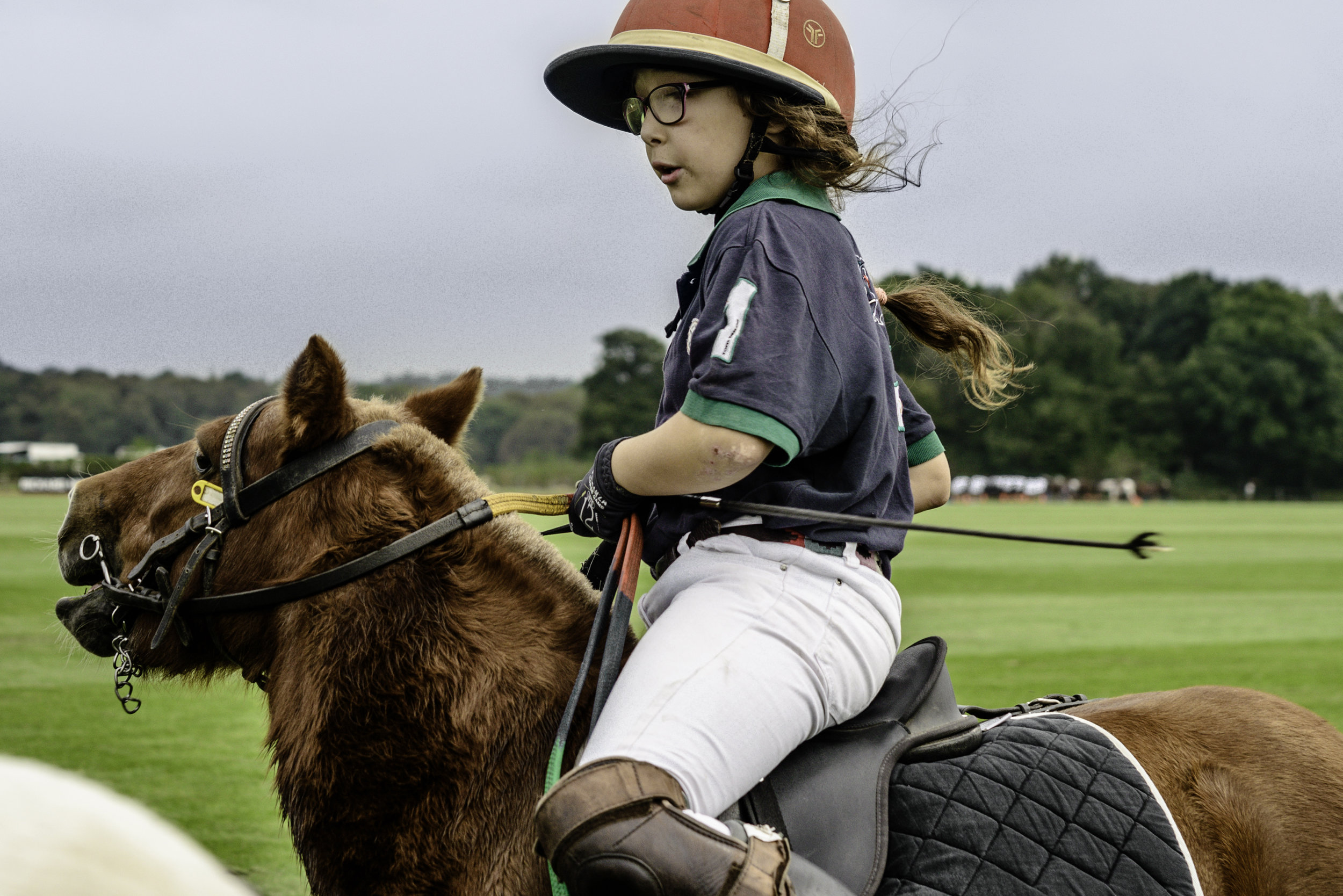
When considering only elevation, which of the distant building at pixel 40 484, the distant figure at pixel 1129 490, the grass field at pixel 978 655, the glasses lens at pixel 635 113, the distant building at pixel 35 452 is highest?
the glasses lens at pixel 635 113

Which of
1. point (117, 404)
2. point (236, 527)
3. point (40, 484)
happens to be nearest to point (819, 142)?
point (236, 527)

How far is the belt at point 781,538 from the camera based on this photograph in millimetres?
2145

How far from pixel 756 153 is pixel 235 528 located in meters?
1.38

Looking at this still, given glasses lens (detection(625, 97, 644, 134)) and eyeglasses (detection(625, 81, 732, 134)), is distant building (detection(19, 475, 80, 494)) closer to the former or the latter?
glasses lens (detection(625, 97, 644, 134))

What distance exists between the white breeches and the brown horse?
29 cm

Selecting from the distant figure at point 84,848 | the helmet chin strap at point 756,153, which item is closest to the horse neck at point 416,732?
the helmet chin strap at point 756,153

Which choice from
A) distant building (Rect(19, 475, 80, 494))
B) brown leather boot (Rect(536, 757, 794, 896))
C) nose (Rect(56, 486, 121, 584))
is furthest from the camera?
distant building (Rect(19, 475, 80, 494))

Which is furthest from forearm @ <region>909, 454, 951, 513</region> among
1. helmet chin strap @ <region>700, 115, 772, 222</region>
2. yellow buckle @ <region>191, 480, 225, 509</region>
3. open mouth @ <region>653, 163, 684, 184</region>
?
yellow buckle @ <region>191, 480, 225, 509</region>

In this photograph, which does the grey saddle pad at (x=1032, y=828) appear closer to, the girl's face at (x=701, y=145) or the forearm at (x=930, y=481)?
the forearm at (x=930, y=481)

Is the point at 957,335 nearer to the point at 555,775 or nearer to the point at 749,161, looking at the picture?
the point at 749,161

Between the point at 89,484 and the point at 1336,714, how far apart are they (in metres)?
9.97

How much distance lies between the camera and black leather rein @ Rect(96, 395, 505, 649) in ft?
7.36

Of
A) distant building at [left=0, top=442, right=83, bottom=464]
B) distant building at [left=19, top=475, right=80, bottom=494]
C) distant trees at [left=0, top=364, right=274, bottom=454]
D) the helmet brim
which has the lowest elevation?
distant building at [left=19, top=475, right=80, bottom=494]

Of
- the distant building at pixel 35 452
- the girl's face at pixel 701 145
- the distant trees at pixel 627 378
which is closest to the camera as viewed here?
the girl's face at pixel 701 145
